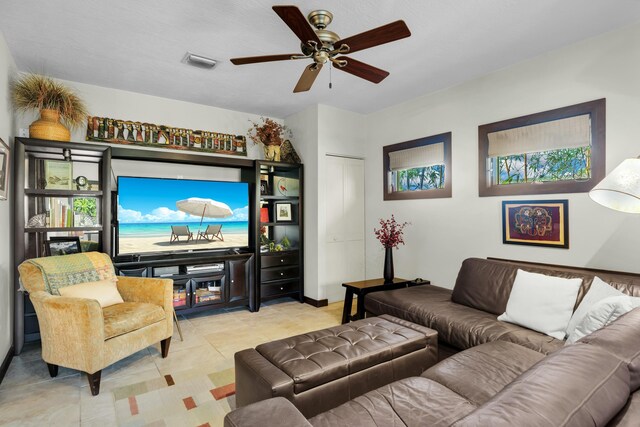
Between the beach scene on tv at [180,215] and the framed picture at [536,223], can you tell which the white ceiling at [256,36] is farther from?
the framed picture at [536,223]

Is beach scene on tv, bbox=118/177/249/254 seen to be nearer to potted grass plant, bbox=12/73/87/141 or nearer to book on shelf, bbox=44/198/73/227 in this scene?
book on shelf, bbox=44/198/73/227

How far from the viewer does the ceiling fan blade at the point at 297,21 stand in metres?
1.77

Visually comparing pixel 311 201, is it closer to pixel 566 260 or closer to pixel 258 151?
pixel 258 151

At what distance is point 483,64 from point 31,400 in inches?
175

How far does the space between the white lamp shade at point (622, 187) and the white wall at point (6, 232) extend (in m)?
4.09

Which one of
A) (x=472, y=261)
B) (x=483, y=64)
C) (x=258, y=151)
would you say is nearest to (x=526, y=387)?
(x=472, y=261)

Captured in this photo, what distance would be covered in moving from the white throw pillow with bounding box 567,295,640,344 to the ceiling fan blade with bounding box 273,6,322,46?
2.26m

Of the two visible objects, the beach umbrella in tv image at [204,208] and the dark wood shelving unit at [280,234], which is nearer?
the beach umbrella in tv image at [204,208]

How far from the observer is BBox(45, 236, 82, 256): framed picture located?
3.25 m

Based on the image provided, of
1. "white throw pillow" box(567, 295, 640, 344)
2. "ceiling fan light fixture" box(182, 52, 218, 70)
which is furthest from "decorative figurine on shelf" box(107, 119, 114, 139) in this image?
"white throw pillow" box(567, 295, 640, 344)

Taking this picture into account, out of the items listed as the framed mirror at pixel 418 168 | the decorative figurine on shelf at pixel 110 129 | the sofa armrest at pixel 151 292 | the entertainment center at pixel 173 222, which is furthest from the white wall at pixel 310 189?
the decorative figurine on shelf at pixel 110 129

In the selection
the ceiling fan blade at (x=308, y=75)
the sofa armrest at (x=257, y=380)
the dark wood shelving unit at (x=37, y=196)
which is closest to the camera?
the sofa armrest at (x=257, y=380)

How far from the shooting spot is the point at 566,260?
9.53 ft

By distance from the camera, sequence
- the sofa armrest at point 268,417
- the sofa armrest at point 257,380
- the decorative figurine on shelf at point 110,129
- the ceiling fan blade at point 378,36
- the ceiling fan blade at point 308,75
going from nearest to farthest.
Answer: the sofa armrest at point 268,417 → the sofa armrest at point 257,380 → the ceiling fan blade at point 378,36 → the ceiling fan blade at point 308,75 → the decorative figurine on shelf at point 110,129
